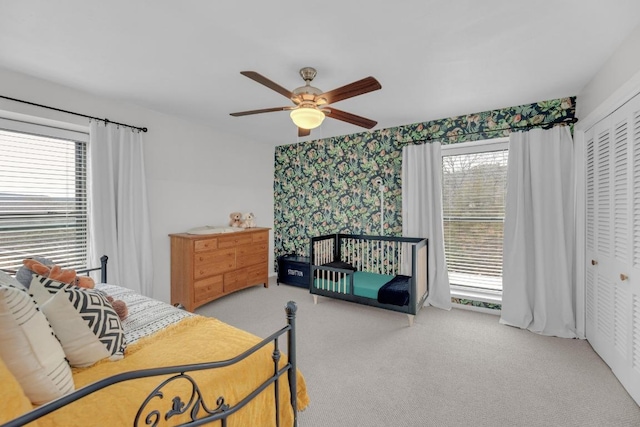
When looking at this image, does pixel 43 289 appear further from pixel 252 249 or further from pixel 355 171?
pixel 355 171

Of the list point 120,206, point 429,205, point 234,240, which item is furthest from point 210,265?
point 429,205

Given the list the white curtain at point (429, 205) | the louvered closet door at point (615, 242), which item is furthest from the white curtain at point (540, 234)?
the white curtain at point (429, 205)

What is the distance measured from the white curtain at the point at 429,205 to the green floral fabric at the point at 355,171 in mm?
192

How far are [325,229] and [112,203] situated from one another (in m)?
2.91

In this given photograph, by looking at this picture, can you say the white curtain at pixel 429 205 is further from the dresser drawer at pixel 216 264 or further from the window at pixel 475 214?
the dresser drawer at pixel 216 264

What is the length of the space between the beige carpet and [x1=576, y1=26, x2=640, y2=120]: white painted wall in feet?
7.19

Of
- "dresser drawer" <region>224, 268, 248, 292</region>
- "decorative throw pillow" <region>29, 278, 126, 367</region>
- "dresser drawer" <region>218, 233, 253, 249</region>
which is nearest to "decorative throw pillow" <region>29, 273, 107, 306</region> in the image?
"decorative throw pillow" <region>29, 278, 126, 367</region>

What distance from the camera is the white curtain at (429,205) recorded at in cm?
355

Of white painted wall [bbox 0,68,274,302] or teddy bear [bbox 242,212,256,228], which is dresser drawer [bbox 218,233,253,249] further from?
white painted wall [bbox 0,68,274,302]

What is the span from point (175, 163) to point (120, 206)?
3.05 ft

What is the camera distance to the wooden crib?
3127 mm

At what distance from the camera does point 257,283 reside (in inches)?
169

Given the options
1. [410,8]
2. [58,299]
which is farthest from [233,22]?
[58,299]

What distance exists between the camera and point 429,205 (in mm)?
3604
